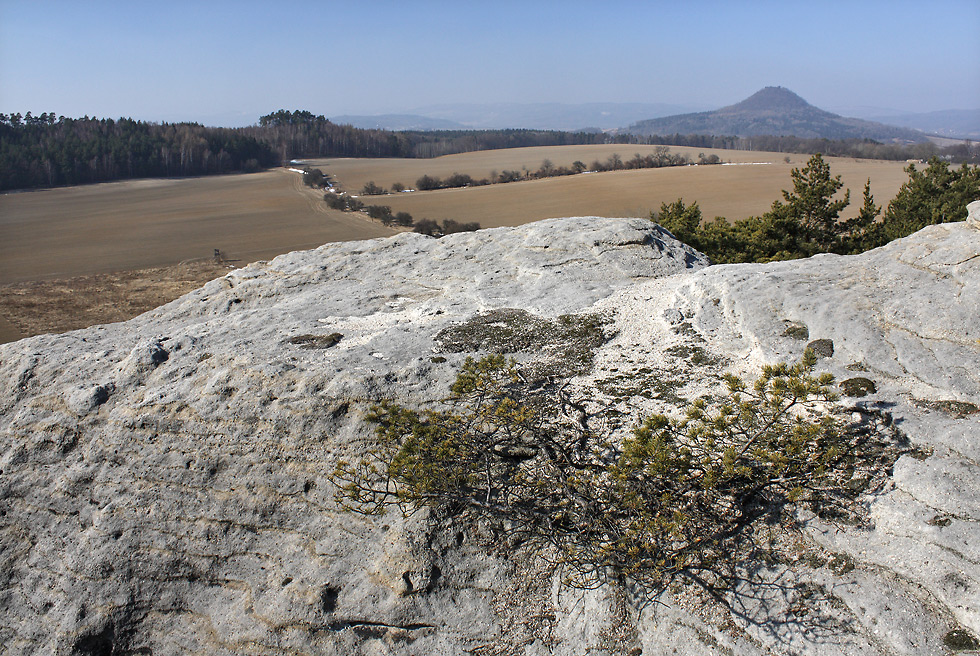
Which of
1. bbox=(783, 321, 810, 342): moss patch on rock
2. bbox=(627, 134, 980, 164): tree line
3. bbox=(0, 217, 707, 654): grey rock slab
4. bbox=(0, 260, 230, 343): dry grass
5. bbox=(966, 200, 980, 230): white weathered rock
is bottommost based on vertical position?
bbox=(0, 260, 230, 343): dry grass

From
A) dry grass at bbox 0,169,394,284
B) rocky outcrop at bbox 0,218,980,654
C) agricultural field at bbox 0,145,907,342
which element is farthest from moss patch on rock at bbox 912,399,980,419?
dry grass at bbox 0,169,394,284

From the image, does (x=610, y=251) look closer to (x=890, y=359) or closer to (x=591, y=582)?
(x=890, y=359)

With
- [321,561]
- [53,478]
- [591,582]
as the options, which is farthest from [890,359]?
[53,478]

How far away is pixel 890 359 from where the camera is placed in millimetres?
6129

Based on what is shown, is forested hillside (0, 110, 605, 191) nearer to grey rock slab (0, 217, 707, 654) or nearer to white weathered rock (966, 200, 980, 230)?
grey rock slab (0, 217, 707, 654)

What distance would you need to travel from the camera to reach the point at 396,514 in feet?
18.6

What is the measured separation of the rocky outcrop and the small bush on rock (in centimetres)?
26

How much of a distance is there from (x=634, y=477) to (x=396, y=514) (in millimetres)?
2337

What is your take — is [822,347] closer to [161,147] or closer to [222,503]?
[222,503]

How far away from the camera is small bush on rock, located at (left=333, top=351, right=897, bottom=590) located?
4.86m

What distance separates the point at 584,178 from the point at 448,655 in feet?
242

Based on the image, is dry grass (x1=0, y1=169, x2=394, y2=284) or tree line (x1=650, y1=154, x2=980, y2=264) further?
dry grass (x1=0, y1=169, x2=394, y2=284)

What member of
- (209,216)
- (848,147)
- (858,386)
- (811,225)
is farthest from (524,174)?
(858,386)

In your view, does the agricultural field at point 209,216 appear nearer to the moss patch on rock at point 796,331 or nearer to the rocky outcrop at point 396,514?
the rocky outcrop at point 396,514
